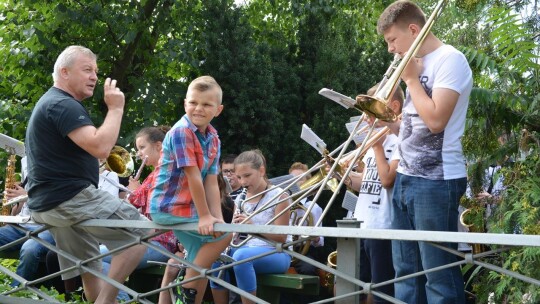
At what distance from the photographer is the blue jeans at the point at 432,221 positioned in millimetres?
4078

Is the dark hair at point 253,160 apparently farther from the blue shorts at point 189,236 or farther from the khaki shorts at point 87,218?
the blue shorts at point 189,236

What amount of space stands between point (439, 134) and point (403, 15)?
2.13 ft

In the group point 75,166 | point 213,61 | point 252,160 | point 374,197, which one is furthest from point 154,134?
point 213,61

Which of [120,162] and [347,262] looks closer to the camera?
[347,262]

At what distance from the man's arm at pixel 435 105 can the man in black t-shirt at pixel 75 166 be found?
165cm

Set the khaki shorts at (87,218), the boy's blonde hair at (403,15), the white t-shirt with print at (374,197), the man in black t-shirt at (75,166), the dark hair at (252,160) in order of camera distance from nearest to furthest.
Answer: the boy's blonde hair at (403,15) < the man in black t-shirt at (75,166) < the khaki shorts at (87,218) < the white t-shirt with print at (374,197) < the dark hair at (252,160)

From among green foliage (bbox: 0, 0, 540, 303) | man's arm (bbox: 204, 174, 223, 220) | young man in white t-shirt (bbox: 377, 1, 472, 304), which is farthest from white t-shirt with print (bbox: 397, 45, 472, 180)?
green foliage (bbox: 0, 0, 540, 303)

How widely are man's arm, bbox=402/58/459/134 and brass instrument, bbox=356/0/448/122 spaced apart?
0.44ft

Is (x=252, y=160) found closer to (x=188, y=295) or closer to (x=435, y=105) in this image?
(x=188, y=295)

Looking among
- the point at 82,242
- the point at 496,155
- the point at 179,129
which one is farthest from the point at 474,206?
the point at 82,242

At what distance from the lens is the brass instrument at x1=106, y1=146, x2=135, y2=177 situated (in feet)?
24.9

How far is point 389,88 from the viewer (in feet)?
14.5

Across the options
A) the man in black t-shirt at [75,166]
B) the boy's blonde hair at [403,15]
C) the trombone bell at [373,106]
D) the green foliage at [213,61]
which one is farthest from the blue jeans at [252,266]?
the green foliage at [213,61]

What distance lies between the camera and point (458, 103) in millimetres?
4293
